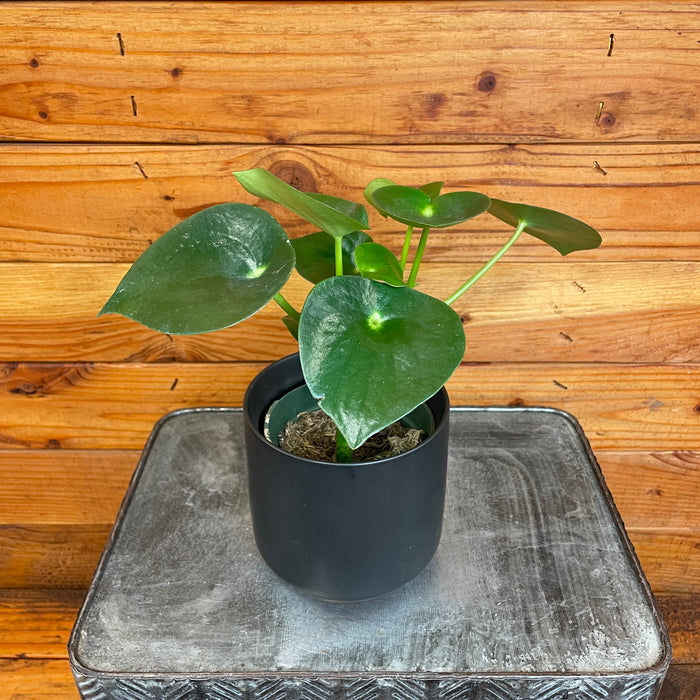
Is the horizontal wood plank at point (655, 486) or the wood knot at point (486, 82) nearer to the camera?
the wood knot at point (486, 82)

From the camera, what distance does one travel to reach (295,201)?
0.57 meters

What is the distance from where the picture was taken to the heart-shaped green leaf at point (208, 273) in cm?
55

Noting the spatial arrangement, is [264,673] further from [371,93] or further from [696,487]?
[696,487]

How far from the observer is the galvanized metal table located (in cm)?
67

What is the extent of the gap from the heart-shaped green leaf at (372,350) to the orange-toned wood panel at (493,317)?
0.46 meters

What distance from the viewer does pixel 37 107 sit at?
37.2 inches

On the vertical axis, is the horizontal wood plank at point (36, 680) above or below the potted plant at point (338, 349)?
below

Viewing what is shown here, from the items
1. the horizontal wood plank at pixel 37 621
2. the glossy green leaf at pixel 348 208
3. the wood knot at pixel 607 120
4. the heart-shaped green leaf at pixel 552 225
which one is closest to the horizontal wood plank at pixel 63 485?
the horizontal wood plank at pixel 37 621

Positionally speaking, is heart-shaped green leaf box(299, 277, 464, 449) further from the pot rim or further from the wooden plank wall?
the wooden plank wall

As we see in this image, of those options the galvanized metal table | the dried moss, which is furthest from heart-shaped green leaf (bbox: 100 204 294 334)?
the galvanized metal table

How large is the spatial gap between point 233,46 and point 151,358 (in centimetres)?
49

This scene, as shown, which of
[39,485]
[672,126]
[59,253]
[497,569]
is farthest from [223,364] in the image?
[672,126]

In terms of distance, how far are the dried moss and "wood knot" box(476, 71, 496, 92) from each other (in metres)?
0.46

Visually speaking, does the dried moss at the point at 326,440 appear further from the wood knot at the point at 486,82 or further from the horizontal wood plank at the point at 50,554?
Answer: the horizontal wood plank at the point at 50,554
